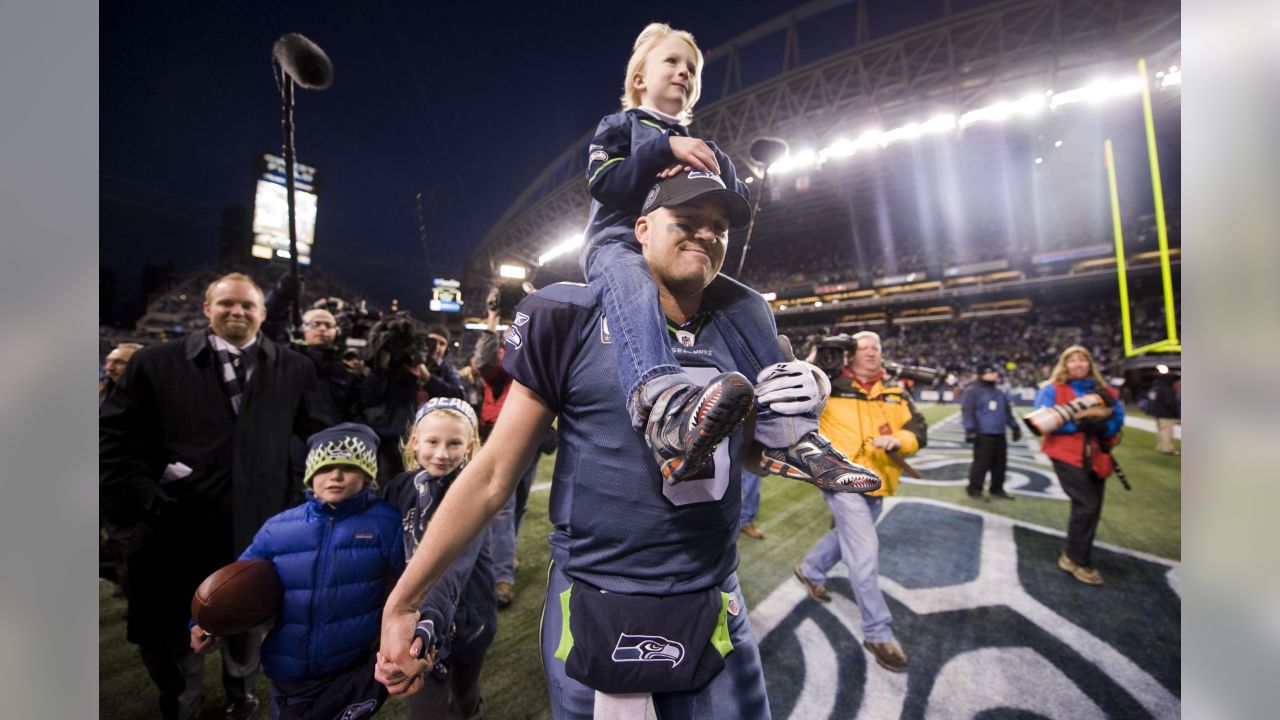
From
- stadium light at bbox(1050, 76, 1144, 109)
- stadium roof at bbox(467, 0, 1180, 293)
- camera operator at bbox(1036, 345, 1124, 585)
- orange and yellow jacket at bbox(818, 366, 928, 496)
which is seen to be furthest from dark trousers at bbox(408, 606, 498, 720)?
stadium light at bbox(1050, 76, 1144, 109)

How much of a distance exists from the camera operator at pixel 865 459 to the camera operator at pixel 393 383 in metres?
3.32

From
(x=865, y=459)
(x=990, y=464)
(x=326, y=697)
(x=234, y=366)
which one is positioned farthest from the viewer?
(x=990, y=464)

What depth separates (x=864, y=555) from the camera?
3.08 meters

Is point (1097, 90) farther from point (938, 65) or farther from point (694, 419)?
point (694, 419)

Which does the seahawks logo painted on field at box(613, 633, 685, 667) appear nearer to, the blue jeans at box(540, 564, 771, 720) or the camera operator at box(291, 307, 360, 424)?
the blue jeans at box(540, 564, 771, 720)

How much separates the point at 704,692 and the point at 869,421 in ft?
9.87

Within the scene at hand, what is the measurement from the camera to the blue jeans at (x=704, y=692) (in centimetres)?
98

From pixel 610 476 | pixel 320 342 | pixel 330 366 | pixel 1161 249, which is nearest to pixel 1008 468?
pixel 1161 249

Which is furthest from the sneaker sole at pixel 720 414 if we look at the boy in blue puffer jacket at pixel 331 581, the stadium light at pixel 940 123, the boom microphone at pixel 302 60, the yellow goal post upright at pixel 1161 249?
the stadium light at pixel 940 123

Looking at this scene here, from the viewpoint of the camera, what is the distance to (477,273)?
39.1 metres

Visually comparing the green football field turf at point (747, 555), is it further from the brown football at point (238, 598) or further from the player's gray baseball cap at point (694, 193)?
the player's gray baseball cap at point (694, 193)
